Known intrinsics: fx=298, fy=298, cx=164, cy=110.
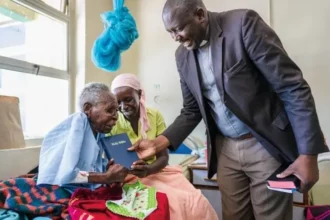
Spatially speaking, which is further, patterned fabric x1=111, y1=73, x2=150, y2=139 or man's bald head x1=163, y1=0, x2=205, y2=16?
patterned fabric x1=111, y1=73, x2=150, y2=139

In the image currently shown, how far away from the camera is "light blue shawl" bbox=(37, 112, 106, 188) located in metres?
1.03

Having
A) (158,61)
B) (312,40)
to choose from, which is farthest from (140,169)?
(312,40)

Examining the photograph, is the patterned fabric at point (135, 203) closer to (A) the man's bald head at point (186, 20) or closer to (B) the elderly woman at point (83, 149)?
(B) the elderly woman at point (83, 149)

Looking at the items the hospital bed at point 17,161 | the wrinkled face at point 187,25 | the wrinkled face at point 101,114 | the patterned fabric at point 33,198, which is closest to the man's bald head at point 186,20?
the wrinkled face at point 187,25

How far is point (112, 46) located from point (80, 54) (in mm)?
443

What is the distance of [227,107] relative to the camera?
109 cm

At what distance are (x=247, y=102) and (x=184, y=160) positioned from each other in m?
1.35

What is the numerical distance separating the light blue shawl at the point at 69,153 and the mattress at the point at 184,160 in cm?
105

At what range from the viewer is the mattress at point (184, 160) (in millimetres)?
2188

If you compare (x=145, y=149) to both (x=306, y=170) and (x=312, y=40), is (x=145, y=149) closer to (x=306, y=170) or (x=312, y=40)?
(x=306, y=170)

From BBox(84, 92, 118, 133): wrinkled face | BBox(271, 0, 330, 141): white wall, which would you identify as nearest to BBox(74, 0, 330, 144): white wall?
BBox(271, 0, 330, 141): white wall

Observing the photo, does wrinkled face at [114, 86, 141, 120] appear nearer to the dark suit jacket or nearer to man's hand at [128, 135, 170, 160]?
man's hand at [128, 135, 170, 160]

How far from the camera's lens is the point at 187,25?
1061 millimetres

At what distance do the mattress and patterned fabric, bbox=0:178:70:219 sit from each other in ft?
3.98
